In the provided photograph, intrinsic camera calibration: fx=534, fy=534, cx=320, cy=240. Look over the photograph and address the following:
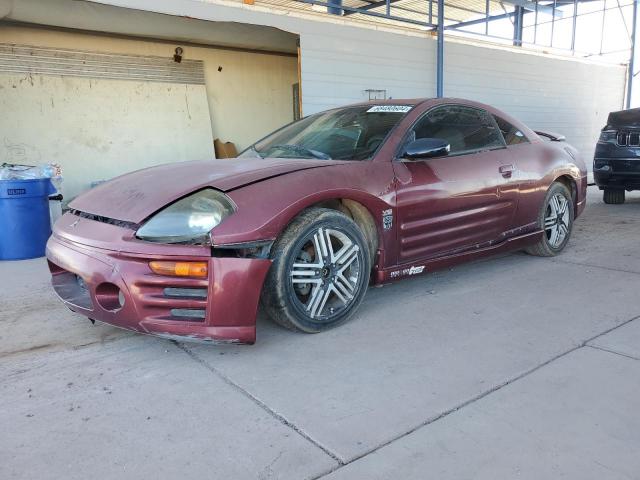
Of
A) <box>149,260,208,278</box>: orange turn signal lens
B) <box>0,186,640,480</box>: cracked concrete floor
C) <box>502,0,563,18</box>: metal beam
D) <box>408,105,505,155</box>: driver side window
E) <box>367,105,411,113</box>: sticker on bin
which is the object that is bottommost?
<box>0,186,640,480</box>: cracked concrete floor

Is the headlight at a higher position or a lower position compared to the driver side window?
lower

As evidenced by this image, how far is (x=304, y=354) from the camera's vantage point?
2879mm

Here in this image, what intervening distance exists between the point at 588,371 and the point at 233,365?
177 centimetres

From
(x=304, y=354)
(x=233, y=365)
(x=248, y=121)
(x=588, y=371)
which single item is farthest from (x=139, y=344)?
(x=248, y=121)

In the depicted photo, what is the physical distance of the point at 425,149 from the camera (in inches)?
136

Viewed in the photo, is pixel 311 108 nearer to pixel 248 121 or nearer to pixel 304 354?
pixel 248 121

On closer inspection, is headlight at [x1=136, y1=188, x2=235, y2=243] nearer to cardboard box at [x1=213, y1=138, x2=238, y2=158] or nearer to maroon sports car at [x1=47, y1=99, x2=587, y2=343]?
maroon sports car at [x1=47, y1=99, x2=587, y2=343]

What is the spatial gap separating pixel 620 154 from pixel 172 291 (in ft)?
23.6

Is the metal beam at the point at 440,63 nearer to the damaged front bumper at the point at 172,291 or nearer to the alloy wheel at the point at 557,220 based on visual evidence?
the alloy wheel at the point at 557,220

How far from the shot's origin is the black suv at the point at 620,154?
7.47m

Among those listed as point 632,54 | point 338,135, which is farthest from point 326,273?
point 632,54

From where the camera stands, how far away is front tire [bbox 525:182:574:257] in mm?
4824

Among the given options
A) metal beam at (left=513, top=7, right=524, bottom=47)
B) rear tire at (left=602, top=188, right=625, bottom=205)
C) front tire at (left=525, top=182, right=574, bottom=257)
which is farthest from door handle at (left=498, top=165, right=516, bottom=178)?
metal beam at (left=513, top=7, right=524, bottom=47)

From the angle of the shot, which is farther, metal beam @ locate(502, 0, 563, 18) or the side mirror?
metal beam @ locate(502, 0, 563, 18)
